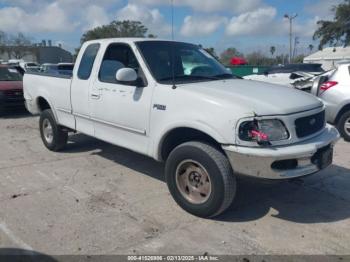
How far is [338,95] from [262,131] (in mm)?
4785

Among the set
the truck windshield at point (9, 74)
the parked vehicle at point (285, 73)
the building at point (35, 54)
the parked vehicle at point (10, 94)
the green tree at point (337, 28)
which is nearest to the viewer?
the parked vehicle at point (10, 94)

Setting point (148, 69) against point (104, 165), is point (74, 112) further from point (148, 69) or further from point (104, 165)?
point (148, 69)

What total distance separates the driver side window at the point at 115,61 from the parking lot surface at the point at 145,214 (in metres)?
1.52

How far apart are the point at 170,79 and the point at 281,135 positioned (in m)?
1.59

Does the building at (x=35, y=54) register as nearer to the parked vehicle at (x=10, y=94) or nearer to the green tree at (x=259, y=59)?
the green tree at (x=259, y=59)

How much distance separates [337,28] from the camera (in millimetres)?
48625

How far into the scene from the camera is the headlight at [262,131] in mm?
3740

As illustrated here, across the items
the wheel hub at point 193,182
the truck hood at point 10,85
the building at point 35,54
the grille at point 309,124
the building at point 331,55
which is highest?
the building at point 35,54

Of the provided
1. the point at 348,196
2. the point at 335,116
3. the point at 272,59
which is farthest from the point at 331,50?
the point at 348,196

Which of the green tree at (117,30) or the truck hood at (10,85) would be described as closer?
the truck hood at (10,85)

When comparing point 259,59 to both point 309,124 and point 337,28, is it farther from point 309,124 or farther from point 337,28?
point 309,124

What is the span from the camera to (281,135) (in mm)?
3834

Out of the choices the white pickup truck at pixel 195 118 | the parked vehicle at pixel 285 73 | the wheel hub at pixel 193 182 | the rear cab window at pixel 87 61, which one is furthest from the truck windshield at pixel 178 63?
the parked vehicle at pixel 285 73

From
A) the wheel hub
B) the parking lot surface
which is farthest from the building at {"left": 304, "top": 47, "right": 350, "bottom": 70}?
the wheel hub
